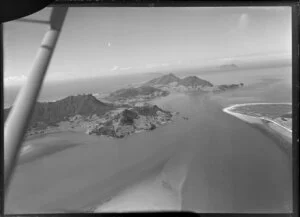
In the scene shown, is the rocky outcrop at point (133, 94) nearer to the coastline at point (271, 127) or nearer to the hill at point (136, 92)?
the hill at point (136, 92)

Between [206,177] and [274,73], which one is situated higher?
[274,73]

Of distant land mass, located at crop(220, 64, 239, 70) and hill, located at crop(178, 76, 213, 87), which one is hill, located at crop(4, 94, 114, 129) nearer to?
hill, located at crop(178, 76, 213, 87)

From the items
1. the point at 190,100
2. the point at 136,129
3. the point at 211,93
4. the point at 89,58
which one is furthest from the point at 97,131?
the point at 211,93

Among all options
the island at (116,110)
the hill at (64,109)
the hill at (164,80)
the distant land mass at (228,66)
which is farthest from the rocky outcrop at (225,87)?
the hill at (64,109)

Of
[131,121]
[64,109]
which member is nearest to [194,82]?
[131,121]

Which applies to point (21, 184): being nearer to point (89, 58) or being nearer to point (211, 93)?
point (89, 58)

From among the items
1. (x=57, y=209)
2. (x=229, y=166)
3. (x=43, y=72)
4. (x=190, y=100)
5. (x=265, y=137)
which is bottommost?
(x=57, y=209)

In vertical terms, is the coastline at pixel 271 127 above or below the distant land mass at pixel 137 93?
below

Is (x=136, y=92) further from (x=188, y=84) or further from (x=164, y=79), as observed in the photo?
(x=188, y=84)
